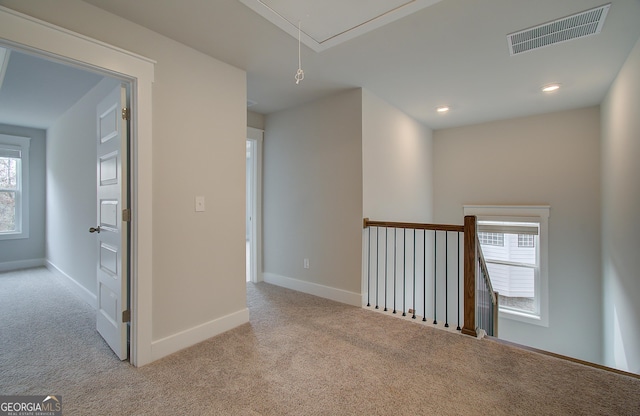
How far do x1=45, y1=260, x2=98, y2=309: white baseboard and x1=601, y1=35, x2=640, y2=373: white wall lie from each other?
16.6 ft

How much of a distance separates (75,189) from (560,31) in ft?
17.4

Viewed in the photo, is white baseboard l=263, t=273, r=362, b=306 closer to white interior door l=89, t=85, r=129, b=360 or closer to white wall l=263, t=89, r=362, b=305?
white wall l=263, t=89, r=362, b=305

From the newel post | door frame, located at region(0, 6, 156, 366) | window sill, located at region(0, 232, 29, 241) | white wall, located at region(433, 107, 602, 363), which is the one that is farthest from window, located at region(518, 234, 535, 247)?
window sill, located at region(0, 232, 29, 241)

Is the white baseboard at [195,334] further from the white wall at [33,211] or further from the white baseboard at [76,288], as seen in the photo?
the white wall at [33,211]

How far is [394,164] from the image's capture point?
3.92 metres

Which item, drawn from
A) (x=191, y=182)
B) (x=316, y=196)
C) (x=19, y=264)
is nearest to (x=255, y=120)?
(x=316, y=196)

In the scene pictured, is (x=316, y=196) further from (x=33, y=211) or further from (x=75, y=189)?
(x=33, y=211)

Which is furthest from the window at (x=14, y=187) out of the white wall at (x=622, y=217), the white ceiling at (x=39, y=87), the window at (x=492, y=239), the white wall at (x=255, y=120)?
the white wall at (x=622, y=217)

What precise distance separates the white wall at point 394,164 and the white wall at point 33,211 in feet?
19.1

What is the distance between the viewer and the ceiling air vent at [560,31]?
6.37 feet

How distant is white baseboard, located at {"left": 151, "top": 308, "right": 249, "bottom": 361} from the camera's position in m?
2.12

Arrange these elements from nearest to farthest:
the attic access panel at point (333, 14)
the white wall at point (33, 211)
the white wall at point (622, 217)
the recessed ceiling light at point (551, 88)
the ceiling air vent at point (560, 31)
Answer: the attic access panel at point (333, 14) → the ceiling air vent at point (560, 31) → the white wall at point (622, 217) → the recessed ceiling light at point (551, 88) → the white wall at point (33, 211)

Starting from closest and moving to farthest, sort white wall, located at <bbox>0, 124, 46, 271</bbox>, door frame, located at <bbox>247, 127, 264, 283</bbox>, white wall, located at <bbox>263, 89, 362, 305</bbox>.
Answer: white wall, located at <bbox>263, 89, 362, 305</bbox> → door frame, located at <bbox>247, 127, 264, 283</bbox> → white wall, located at <bbox>0, 124, 46, 271</bbox>

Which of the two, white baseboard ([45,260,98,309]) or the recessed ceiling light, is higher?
the recessed ceiling light
